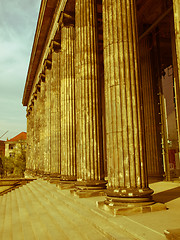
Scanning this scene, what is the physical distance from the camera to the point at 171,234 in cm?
463

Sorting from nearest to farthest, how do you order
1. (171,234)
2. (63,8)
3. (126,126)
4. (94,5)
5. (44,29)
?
(171,234), (126,126), (94,5), (63,8), (44,29)

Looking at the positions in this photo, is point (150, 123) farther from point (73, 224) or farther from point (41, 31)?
point (41, 31)

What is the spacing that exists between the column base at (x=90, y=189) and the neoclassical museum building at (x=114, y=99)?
48 mm

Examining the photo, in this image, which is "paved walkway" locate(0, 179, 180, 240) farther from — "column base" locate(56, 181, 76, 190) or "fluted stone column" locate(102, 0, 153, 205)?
"column base" locate(56, 181, 76, 190)

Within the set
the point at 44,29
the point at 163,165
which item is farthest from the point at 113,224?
the point at 44,29

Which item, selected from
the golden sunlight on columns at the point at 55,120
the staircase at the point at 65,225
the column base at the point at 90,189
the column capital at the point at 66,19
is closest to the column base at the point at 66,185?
the column base at the point at 90,189

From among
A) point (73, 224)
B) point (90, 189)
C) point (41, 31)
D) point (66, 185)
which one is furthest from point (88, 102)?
point (41, 31)

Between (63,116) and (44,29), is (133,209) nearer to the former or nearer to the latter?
(63,116)

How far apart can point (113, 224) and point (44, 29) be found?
946 inches

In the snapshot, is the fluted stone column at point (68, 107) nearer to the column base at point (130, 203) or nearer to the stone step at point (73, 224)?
the stone step at point (73, 224)

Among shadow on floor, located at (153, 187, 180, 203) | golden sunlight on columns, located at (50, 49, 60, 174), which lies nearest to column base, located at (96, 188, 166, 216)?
shadow on floor, located at (153, 187, 180, 203)

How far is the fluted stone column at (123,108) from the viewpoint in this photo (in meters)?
7.90

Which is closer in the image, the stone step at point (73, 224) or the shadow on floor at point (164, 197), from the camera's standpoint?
the stone step at point (73, 224)

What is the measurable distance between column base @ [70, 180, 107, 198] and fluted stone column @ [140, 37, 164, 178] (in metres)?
8.21
